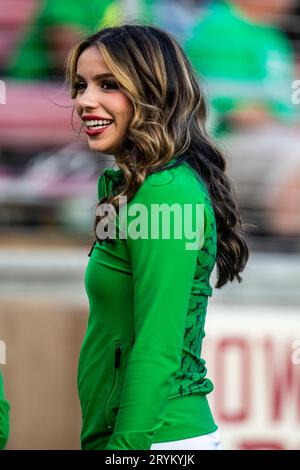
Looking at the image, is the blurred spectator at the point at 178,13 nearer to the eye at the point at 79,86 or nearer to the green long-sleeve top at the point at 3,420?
the eye at the point at 79,86

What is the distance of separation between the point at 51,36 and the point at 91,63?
3211 millimetres

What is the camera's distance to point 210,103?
552cm

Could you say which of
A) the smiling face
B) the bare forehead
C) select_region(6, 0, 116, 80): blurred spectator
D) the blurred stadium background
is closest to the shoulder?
the smiling face

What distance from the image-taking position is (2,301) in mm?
5387

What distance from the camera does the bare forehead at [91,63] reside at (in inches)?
94.0

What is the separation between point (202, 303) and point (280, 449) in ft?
10.6

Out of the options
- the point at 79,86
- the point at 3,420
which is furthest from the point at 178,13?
the point at 3,420

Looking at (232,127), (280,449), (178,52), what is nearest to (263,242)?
(232,127)

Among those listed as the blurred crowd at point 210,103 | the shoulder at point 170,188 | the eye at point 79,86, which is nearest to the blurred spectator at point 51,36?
the blurred crowd at point 210,103

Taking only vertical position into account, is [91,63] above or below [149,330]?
above

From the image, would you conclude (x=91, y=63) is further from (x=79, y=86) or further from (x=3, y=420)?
(x=3, y=420)

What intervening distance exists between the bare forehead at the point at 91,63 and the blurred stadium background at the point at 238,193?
2.88 meters

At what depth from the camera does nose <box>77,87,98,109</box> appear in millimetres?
2387

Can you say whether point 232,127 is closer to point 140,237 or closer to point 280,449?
point 280,449
